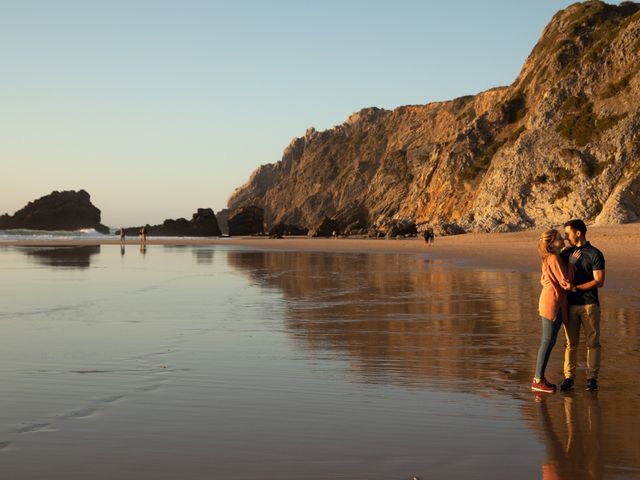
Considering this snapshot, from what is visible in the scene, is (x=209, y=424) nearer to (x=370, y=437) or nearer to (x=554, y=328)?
(x=370, y=437)

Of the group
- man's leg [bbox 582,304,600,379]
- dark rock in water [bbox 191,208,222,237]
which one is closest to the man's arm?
man's leg [bbox 582,304,600,379]

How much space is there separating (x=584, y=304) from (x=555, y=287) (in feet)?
1.35

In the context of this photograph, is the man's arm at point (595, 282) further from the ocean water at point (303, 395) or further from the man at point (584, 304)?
Result: the ocean water at point (303, 395)

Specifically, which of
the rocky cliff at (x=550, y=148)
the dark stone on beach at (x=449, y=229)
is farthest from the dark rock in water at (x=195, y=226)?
the dark stone on beach at (x=449, y=229)

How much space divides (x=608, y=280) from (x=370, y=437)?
17.6 metres

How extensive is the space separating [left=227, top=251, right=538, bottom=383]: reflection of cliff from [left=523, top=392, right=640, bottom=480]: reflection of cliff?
4.61 feet

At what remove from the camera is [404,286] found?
2173 centimetres

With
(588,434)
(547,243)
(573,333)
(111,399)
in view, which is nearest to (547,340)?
(573,333)

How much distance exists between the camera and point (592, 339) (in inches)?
319

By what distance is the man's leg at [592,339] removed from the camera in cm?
791

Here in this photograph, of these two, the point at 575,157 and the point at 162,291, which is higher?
the point at 575,157

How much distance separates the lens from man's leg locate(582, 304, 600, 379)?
26.0 ft

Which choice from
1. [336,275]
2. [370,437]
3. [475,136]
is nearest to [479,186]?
[475,136]

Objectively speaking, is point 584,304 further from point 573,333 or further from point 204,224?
point 204,224
